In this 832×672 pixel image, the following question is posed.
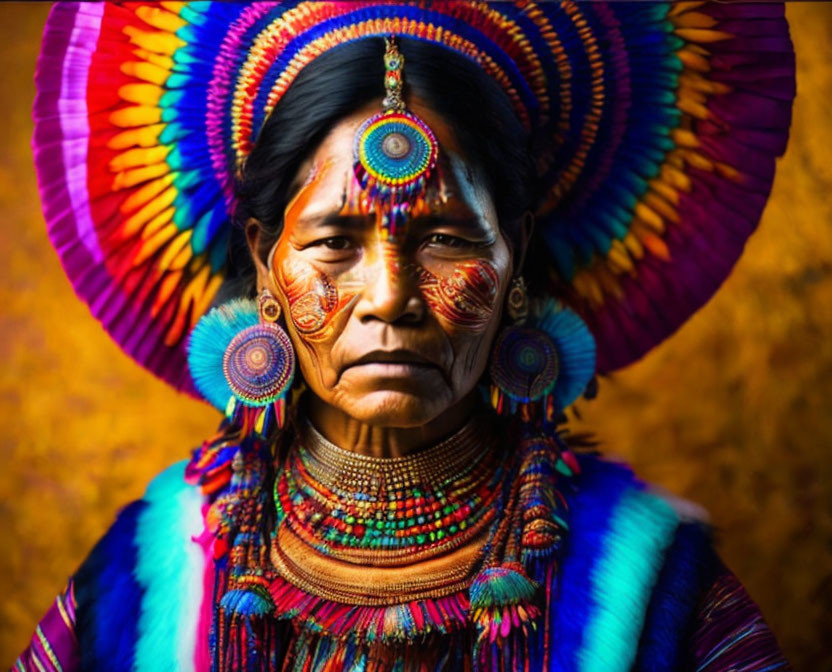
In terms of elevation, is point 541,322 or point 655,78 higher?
point 655,78

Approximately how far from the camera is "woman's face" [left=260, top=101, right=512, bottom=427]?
1.74 metres

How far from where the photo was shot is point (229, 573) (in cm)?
192

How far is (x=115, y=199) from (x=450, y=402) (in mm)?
809

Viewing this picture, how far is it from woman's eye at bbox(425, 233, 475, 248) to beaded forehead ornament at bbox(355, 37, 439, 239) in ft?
0.24

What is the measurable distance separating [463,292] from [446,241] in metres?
0.09

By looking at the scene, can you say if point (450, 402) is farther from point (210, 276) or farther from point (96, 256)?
point (96, 256)

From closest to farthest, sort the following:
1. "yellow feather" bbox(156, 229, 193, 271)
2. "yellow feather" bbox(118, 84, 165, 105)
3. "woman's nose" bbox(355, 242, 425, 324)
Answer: "woman's nose" bbox(355, 242, 425, 324)
"yellow feather" bbox(118, 84, 165, 105)
"yellow feather" bbox(156, 229, 193, 271)

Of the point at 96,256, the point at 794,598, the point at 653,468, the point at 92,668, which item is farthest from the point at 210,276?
the point at 794,598

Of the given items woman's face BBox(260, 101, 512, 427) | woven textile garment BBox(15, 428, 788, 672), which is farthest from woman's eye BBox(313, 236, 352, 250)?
woven textile garment BBox(15, 428, 788, 672)

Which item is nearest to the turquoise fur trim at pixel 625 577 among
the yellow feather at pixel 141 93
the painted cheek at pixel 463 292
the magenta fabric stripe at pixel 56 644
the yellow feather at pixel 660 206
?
→ the painted cheek at pixel 463 292

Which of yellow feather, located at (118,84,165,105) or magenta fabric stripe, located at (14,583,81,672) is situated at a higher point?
yellow feather, located at (118,84,165,105)

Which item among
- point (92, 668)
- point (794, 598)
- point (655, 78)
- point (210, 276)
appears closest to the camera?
point (92, 668)

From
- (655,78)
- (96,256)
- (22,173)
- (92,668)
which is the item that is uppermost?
(655,78)

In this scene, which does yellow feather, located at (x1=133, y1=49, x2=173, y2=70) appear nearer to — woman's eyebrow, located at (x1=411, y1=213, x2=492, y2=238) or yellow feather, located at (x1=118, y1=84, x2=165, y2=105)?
yellow feather, located at (x1=118, y1=84, x2=165, y2=105)
